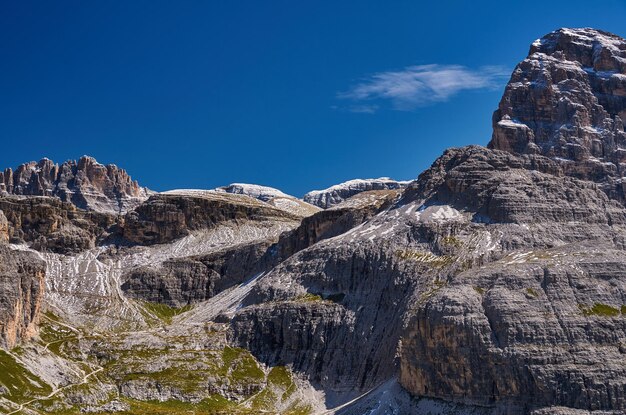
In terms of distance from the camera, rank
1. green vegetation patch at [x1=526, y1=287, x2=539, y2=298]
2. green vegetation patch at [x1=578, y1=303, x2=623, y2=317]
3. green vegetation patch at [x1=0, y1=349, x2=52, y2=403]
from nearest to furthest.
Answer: green vegetation patch at [x1=578, y1=303, x2=623, y2=317] → green vegetation patch at [x1=526, y1=287, x2=539, y2=298] → green vegetation patch at [x1=0, y1=349, x2=52, y2=403]

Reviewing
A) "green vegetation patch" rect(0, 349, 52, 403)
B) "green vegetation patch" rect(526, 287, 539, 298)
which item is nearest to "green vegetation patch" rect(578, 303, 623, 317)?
"green vegetation patch" rect(526, 287, 539, 298)

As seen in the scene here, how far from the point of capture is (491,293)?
185000mm

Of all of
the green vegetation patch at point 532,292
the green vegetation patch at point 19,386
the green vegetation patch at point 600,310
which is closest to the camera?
the green vegetation patch at point 600,310

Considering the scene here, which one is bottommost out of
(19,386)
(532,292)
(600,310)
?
(19,386)

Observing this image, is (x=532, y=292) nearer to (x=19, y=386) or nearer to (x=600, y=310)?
(x=600, y=310)

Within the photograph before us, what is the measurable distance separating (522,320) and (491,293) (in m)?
9.53

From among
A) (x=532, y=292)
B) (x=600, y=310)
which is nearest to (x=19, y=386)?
(x=532, y=292)

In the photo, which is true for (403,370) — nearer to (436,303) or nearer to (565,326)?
(436,303)

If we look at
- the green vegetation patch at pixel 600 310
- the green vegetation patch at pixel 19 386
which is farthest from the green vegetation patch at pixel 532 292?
the green vegetation patch at pixel 19 386

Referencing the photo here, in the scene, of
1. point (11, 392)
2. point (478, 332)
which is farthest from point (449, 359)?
point (11, 392)

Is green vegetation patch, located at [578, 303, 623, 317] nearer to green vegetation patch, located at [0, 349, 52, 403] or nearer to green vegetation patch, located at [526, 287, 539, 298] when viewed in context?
green vegetation patch, located at [526, 287, 539, 298]

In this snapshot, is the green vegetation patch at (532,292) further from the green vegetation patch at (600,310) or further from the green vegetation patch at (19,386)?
the green vegetation patch at (19,386)

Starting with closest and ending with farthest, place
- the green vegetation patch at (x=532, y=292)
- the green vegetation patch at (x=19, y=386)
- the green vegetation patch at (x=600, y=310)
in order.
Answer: the green vegetation patch at (x=600, y=310) < the green vegetation patch at (x=532, y=292) < the green vegetation patch at (x=19, y=386)

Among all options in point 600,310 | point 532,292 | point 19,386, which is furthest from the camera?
point 19,386
